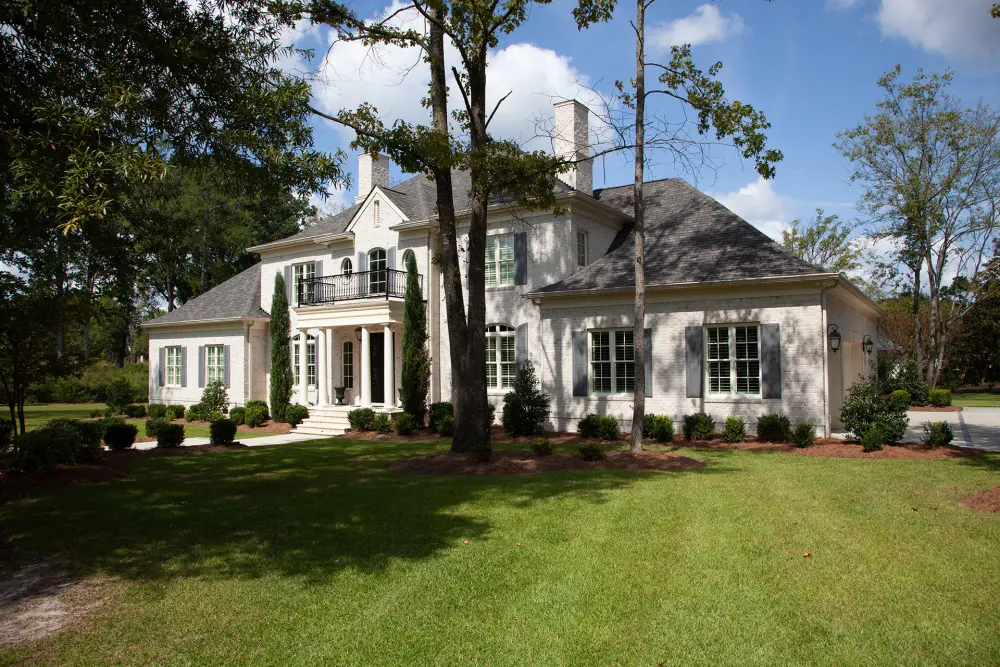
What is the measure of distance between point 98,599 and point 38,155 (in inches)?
184

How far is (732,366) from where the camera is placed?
16047 millimetres

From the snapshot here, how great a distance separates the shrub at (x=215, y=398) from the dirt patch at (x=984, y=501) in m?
24.6

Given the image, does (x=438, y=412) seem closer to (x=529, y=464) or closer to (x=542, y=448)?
(x=542, y=448)

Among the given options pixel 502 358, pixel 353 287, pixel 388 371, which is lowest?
pixel 388 371

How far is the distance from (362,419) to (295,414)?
353 cm

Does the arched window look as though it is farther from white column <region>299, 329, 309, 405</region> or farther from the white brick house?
white column <region>299, 329, 309, 405</region>

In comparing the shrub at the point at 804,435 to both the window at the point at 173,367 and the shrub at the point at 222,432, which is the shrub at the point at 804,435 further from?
the window at the point at 173,367

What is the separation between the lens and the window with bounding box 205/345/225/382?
1062 inches

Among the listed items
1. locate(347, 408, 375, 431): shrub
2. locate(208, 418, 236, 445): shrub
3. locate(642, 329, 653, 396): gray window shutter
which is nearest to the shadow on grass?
locate(208, 418, 236, 445): shrub

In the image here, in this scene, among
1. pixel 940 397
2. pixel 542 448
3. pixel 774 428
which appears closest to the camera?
pixel 542 448

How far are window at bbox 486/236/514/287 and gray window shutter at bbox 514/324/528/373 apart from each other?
157cm

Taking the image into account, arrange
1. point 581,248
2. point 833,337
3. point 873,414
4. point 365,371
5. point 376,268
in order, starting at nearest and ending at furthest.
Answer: point 873,414 < point 833,337 < point 581,248 < point 365,371 < point 376,268

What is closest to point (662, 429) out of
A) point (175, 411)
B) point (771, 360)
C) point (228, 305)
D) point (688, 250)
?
point (771, 360)

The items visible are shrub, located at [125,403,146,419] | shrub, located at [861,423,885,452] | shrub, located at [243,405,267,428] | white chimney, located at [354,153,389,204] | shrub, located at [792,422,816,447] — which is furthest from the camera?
shrub, located at [125,403,146,419]
